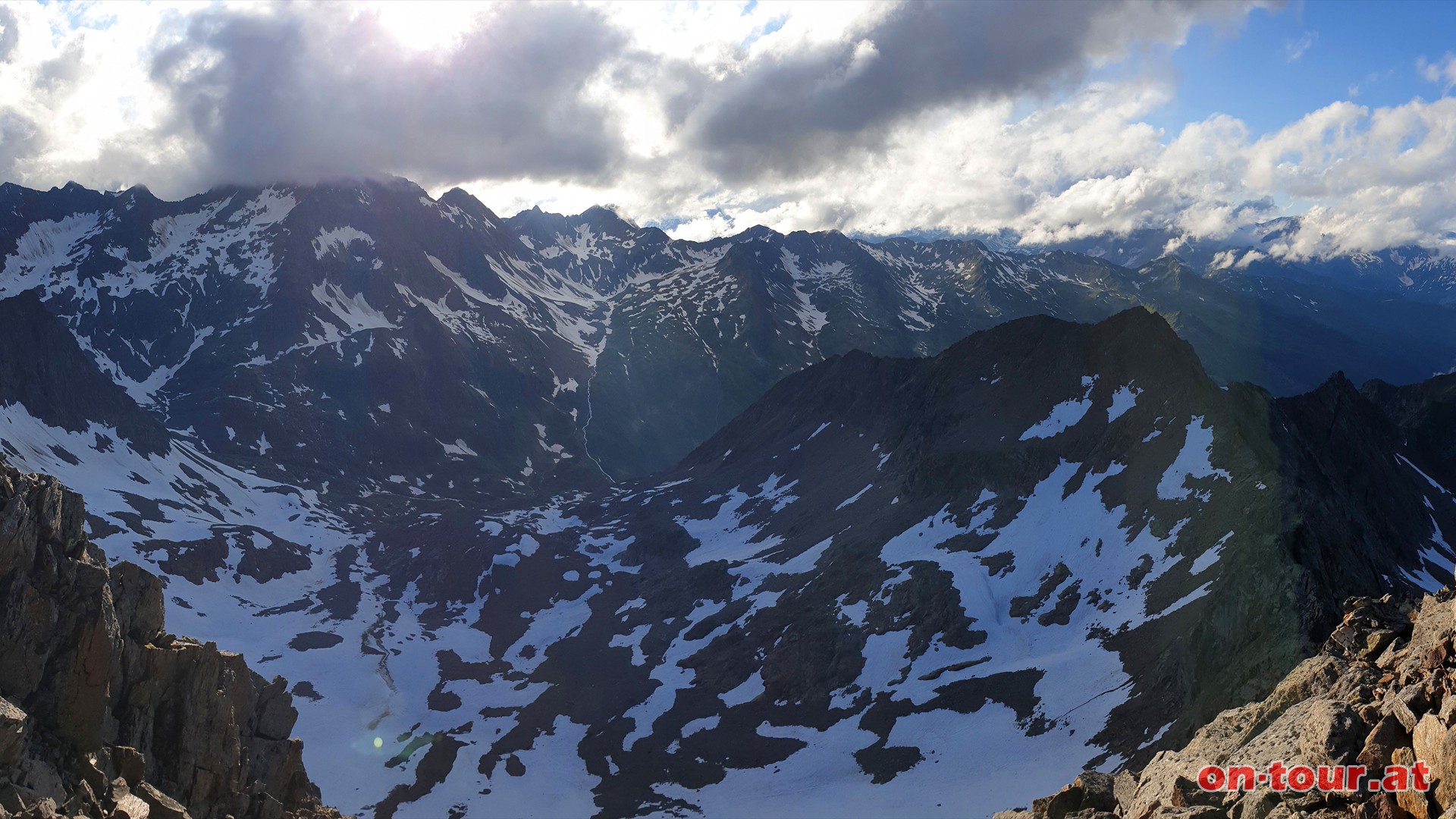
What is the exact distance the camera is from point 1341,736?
21812 mm

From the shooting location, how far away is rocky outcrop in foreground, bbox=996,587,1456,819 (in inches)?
766

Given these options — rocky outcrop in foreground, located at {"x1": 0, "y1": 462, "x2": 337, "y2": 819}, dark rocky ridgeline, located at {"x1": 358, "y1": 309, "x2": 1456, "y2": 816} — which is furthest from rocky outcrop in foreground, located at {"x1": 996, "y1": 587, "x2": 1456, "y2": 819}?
dark rocky ridgeline, located at {"x1": 358, "y1": 309, "x2": 1456, "y2": 816}

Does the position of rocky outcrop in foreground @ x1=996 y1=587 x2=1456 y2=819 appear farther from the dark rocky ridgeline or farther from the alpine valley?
the dark rocky ridgeline

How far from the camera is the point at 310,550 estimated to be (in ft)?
579

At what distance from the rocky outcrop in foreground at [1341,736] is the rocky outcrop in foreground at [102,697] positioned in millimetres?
32323

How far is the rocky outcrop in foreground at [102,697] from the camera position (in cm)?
3359

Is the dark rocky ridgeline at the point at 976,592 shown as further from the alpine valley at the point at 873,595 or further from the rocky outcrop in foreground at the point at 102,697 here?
the rocky outcrop in foreground at the point at 102,697

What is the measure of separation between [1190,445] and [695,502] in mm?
99276

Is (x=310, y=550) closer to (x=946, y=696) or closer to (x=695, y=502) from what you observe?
(x=695, y=502)

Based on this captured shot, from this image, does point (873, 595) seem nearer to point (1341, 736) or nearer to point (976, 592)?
point (976, 592)

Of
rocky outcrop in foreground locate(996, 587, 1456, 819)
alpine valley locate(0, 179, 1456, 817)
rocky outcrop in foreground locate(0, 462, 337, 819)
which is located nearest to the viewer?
rocky outcrop in foreground locate(996, 587, 1456, 819)

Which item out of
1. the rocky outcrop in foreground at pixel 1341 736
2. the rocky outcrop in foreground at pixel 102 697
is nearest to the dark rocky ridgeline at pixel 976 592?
the rocky outcrop in foreground at pixel 1341 736

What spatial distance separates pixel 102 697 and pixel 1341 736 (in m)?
42.3

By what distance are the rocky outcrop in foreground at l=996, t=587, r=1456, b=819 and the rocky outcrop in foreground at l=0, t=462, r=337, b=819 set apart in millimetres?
32323
